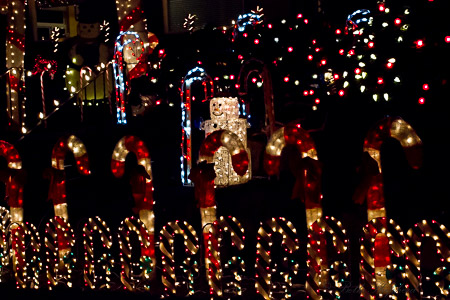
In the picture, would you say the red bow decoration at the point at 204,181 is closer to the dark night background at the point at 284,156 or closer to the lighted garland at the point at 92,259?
the dark night background at the point at 284,156

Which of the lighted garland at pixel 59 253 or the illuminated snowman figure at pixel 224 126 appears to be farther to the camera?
the illuminated snowman figure at pixel 224 126

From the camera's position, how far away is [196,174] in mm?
7285

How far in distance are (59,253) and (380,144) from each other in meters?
3.54

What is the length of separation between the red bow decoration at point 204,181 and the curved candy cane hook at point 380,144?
1443mm

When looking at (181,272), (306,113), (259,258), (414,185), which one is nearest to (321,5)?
(306,113)

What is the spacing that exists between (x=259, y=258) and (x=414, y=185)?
337 centimetres

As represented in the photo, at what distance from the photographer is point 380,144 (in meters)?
6.82

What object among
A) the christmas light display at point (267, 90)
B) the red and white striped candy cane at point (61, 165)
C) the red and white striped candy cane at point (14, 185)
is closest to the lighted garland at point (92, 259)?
the red and white striped candy cane at point (61, 165)

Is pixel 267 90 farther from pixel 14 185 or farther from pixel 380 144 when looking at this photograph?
pixel 380 144

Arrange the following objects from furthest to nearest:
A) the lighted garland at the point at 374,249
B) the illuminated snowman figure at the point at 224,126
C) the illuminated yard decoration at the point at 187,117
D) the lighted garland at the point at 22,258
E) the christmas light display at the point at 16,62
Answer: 1. the christmas light display at the point at 16,62
2. the illuminated yard decoration at the point at 187,117
3. the illuminated snowman figure at the point at 224,126
4. the lighted garland at the point at 22,258
5. the lighted garland at the point at 374,249

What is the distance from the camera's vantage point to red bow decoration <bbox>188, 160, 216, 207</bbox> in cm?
729

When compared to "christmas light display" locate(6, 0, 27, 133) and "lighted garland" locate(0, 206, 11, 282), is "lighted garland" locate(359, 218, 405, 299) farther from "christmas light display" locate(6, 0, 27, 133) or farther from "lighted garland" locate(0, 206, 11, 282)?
"christmas light display" locate(6, 0, 27, 133)

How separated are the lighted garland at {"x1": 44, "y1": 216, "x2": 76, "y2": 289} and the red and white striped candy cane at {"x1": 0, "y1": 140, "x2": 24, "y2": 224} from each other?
1.54 ft

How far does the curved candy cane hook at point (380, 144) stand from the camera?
6.54m
